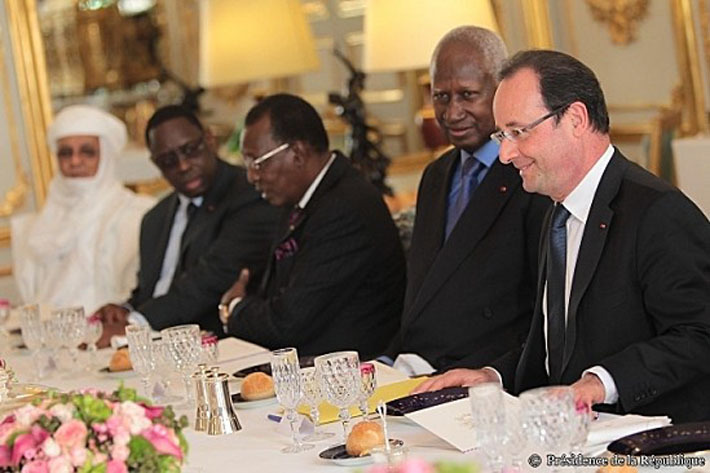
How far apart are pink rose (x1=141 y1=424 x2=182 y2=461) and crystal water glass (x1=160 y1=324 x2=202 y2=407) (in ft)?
4.00

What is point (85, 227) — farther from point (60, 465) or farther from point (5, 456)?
point (60, 465)

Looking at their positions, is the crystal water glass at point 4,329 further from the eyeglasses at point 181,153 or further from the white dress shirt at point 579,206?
the white dress shirt at point 579,206

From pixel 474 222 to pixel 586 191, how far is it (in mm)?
741

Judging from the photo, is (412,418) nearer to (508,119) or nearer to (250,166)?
(508,119)

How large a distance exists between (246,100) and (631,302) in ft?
21.4

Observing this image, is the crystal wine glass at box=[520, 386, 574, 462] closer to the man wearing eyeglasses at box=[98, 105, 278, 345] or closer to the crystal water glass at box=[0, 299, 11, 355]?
the crystal water glass at box=[0, 299, 11, 355]

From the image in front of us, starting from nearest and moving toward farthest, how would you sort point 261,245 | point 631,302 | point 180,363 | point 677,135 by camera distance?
point 631,302
point 180,363
point 261,245
point 677,135

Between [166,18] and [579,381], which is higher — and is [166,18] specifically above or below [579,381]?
above

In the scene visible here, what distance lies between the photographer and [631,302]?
2.75m

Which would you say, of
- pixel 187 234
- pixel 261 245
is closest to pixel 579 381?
pixel 261 245

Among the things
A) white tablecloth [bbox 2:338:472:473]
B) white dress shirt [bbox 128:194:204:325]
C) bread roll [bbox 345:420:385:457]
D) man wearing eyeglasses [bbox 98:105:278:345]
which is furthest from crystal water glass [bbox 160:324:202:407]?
white dress shirt [bbox 128:194:204:325]

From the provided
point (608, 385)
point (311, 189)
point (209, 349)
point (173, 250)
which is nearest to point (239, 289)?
point (311, 189)

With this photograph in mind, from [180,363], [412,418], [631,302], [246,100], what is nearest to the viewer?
[412,418]

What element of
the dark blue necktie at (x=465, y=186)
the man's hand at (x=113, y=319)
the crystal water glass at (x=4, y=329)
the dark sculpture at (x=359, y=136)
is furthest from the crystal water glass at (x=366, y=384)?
the dark sculpture at (x=359, y=136)
